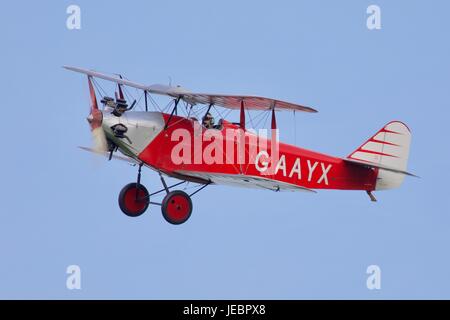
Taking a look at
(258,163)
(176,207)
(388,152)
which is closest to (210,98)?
(258,163)

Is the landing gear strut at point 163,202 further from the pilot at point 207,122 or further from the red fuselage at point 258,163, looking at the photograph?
the pilot at point 207,122

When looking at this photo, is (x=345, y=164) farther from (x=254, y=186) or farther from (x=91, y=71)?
(x=91, y=71)

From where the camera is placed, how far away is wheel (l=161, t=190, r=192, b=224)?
23.2 meters

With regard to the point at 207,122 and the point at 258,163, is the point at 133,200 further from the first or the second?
the point at 258,163

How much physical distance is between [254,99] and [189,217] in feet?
8.56

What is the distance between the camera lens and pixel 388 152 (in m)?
26.7

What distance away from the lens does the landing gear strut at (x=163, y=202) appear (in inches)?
914

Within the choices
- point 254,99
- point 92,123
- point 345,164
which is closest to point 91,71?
point 92,123

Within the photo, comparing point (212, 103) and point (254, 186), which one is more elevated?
point (212, 103)

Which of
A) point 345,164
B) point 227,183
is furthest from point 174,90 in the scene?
point 345,164

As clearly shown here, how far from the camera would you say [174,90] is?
23.5 metres

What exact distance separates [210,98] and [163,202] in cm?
225

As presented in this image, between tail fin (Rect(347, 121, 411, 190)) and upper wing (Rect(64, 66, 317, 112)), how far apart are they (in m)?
3.36

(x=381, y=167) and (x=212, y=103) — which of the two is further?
(x=381, y=167)
